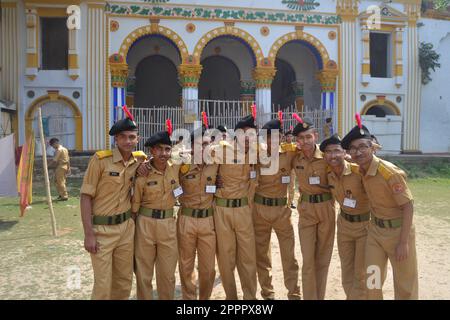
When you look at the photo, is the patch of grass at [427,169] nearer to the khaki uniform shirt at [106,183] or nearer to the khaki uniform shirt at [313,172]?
the khaki uniform shirt at [313,172]

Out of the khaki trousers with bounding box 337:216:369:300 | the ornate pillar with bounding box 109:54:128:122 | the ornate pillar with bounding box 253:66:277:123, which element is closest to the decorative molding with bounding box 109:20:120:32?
the ornate pillar with bounding box 109:54:128:122

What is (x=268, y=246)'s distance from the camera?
441 cm

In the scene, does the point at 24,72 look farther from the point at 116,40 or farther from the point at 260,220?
the point at 260,220

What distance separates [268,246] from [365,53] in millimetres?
12678

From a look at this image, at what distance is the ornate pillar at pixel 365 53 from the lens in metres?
15.0

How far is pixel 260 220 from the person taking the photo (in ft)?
14.3

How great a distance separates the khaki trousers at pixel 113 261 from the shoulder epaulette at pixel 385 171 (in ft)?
Answer: 7.53

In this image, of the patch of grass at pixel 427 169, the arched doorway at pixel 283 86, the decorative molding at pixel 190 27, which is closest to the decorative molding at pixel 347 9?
the arched doorway at pixel 283 86

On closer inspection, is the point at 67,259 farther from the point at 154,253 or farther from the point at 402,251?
the point at 402,251

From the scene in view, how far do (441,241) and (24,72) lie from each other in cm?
1318

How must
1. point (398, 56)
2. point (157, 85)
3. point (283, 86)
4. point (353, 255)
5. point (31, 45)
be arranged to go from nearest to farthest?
point (353, 255) < point (31, 45) < point (398, 56) < point (283, 86) < point (157, 85)

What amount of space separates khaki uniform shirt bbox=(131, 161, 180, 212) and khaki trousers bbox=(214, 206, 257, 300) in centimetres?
56

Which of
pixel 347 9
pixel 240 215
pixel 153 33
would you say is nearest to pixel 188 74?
pixel 153 33
